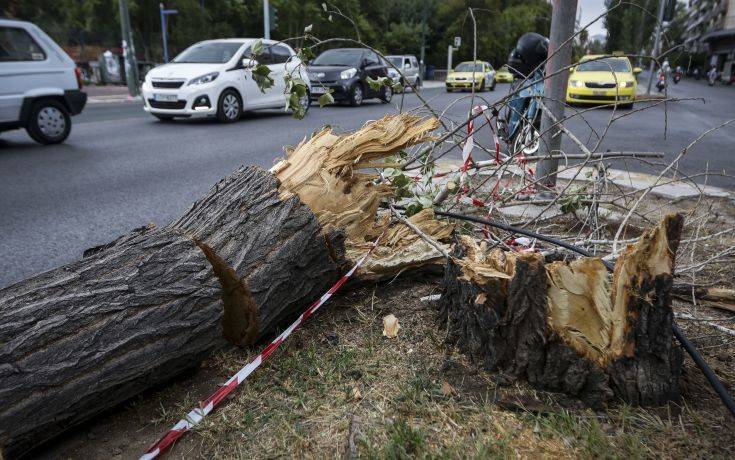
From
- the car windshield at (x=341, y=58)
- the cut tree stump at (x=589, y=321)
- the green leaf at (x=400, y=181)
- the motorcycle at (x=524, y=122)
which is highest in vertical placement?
the car windshield at (x=341, y=58)

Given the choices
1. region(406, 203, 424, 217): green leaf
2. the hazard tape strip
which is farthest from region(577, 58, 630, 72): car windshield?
the hazard tape strip

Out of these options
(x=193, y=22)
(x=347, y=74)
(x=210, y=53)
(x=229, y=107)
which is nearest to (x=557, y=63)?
(x=229, y=107)

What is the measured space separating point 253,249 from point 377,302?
2.72ft

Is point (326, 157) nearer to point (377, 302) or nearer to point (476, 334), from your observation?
point (377, 302)

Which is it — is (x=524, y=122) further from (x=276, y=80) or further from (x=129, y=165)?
(x=276, y=80)

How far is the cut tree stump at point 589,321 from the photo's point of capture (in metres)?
1.97

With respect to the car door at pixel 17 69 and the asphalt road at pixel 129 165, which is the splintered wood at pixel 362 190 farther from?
the car door at pixel 17 69

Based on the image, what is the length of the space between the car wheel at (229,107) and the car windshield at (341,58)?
5700 millimetres

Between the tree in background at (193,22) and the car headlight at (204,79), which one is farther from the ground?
the tree in background at (193,22)

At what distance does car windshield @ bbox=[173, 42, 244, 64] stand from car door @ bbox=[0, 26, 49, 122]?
3.68m

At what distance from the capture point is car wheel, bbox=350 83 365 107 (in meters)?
16.5

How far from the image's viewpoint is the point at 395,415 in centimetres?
209

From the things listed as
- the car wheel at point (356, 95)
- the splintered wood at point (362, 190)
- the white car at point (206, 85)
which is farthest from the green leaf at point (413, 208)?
the car wheel at point (356, 95)

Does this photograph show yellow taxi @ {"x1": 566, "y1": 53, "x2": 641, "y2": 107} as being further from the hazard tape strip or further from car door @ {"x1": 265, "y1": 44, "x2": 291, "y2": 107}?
the hazard tape strip
